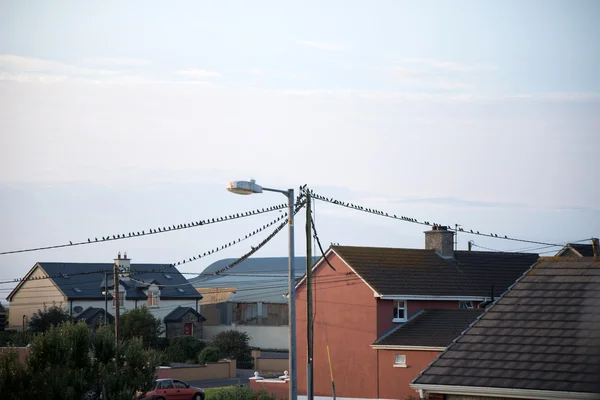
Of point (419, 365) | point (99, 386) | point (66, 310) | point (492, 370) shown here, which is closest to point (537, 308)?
point (492, 370)

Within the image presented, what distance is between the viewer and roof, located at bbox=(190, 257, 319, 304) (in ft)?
311

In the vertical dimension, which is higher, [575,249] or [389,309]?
[575,249]

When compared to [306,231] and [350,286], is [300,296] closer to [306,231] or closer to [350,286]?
[350,286]

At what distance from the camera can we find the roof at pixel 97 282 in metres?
81.2

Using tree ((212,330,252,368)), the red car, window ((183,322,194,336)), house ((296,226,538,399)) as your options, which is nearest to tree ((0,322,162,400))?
the red car

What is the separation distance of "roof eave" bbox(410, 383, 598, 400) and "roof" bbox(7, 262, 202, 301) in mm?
61176

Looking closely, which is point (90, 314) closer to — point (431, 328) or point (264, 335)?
point (264, 335)

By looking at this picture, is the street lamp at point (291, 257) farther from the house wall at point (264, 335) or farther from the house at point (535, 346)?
the house wall at point (264, 335)

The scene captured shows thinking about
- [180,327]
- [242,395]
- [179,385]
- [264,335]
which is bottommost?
[179,385]

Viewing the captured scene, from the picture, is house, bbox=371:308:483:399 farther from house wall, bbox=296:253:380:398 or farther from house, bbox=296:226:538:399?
house wall, bbox=296:253:380:398

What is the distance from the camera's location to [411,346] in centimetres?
4644

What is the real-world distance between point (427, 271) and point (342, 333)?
6464 mm

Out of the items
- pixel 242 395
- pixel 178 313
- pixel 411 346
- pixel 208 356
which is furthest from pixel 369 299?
pixel 178 313

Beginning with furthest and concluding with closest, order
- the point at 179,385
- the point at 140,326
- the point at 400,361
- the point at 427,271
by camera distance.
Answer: the point at 140,326
the point at 427,271
the point at 179,385
the point at 400,361
